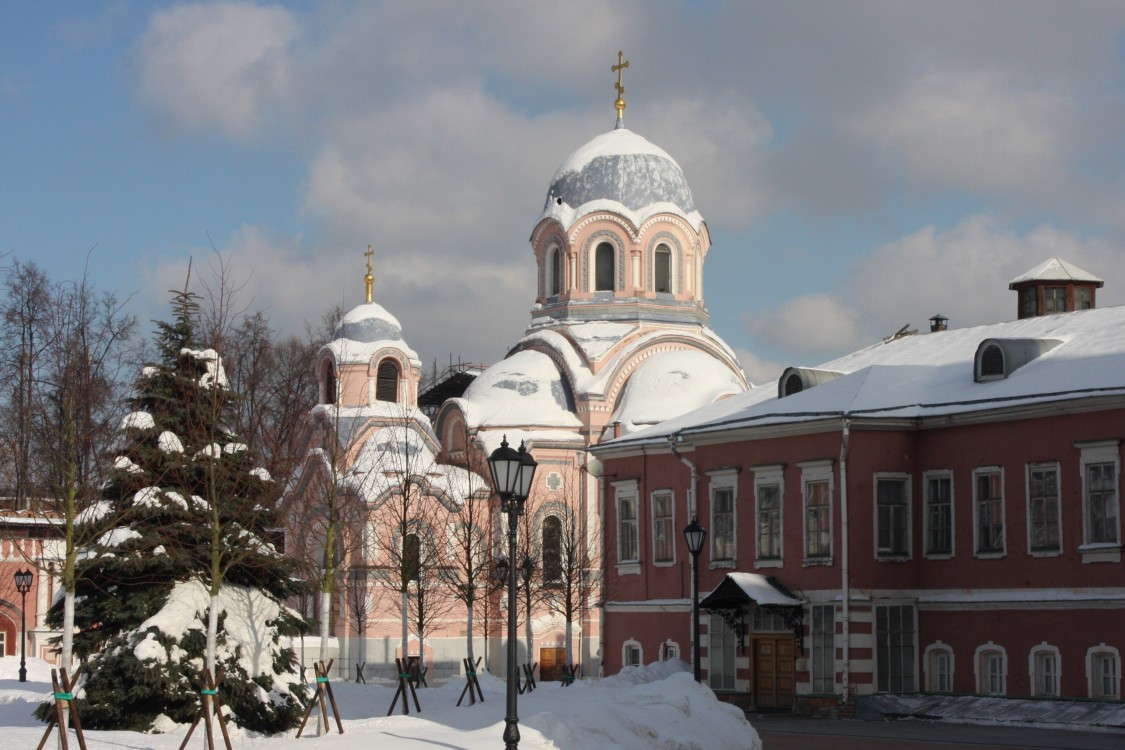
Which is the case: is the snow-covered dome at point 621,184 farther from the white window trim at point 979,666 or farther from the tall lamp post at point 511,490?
the tall lamp post at point 511,490

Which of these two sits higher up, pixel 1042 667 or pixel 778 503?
pixel 778 503

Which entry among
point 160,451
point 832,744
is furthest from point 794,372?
point 160,451

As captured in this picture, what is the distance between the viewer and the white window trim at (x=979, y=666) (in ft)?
90.6

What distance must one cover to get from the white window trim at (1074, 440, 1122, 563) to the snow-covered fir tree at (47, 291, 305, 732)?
12.3m

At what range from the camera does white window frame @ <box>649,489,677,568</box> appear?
34281 millimetres

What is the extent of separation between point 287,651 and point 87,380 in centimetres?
475

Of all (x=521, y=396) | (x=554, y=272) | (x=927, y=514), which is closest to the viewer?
(x=927, y=514)

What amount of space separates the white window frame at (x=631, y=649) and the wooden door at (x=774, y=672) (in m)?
4.43

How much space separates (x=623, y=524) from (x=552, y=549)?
1448 centimetres

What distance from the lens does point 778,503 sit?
31078 mm

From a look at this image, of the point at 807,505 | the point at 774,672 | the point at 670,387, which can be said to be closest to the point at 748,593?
the point at 774,672

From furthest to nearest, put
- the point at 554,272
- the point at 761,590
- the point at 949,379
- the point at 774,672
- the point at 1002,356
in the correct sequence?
1. the point at 554,272
2. the point at 774,672
3. the point at 949,379
4. the point at 761,590
5. the point at 1002,356

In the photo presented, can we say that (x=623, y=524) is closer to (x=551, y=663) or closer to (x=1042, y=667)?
(x=1042, y=667)

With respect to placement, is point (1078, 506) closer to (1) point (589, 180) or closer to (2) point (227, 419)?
(2) point (227, 419)
